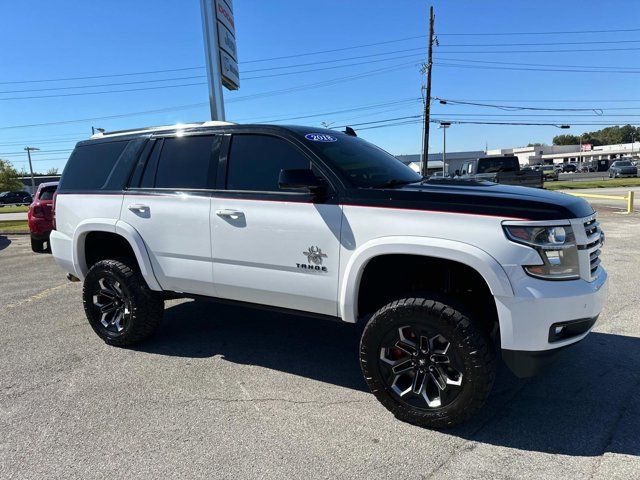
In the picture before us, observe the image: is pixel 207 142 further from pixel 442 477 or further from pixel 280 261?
pixel 442 477


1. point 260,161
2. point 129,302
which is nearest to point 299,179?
point 260,161

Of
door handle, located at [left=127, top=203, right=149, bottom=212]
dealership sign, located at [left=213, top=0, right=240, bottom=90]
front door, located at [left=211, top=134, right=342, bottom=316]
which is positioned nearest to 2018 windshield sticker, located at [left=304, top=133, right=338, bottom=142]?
front door, located at [left=211, top=134, right=342, bottom=316]

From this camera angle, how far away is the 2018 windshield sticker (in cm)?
371

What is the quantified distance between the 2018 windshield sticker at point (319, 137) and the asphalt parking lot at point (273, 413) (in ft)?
6.26

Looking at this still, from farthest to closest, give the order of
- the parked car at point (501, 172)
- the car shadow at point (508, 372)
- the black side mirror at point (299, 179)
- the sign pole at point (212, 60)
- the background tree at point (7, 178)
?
the background tree at point (7, 178) < the parked car at point (501, 172) < the sign pole at point (212, 60) < the black side mirror at point (299, 179) < the car shadow at point (508, 372)

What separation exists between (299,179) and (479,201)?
3.83 feet

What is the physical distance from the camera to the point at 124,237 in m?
4.38

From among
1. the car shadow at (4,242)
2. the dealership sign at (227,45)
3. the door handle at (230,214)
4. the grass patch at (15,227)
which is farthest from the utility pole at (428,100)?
the door handle at (230,214)

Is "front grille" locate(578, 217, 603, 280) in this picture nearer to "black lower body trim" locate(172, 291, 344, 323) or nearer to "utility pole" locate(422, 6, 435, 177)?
"black lower body trim" locate(172, 291, 344, 323)

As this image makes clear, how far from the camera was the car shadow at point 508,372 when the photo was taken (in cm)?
293

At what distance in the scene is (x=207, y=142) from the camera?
408 centimetres

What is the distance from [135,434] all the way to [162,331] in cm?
210

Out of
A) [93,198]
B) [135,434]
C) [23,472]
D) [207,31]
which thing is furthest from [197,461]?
[207,31]

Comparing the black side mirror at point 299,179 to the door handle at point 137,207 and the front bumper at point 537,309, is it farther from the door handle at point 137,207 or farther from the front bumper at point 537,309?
the door handle at point 137,207
